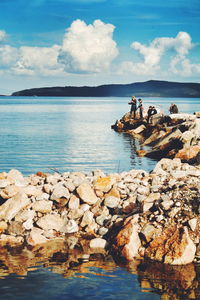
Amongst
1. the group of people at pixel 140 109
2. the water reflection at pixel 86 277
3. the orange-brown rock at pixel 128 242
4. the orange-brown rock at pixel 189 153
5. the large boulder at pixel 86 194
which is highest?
the group of people at pixel 140 109

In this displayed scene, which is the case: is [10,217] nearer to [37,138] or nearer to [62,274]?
[62,274]

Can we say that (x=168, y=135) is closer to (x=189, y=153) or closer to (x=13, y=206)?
(x=189, y=153)

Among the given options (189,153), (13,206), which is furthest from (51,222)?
(189,153)

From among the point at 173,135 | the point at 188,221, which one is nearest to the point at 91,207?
the point at 188,221

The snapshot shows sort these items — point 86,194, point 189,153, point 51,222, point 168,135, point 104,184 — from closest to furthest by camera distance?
point 51,222
point 86,194
point 104,184
point 189,153
point 168,135

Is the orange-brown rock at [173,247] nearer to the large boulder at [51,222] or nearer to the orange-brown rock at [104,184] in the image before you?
the large boulder at [51,222]

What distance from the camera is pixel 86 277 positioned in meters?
7.41

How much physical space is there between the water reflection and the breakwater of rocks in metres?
0.45

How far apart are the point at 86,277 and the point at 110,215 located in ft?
10.3

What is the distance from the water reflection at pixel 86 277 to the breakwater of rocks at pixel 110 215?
45cm

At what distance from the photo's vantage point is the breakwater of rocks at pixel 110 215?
853 cm

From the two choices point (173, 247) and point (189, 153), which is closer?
point (173, 247)

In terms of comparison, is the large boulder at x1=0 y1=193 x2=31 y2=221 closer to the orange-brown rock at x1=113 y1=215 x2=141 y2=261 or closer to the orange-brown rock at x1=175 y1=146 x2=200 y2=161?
the orange-brown rock at x1=113 y1=215 x2=141 y2=261

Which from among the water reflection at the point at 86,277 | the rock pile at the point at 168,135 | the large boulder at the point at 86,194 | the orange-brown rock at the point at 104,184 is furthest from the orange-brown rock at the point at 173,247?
the rock pile at the point at 168,135
